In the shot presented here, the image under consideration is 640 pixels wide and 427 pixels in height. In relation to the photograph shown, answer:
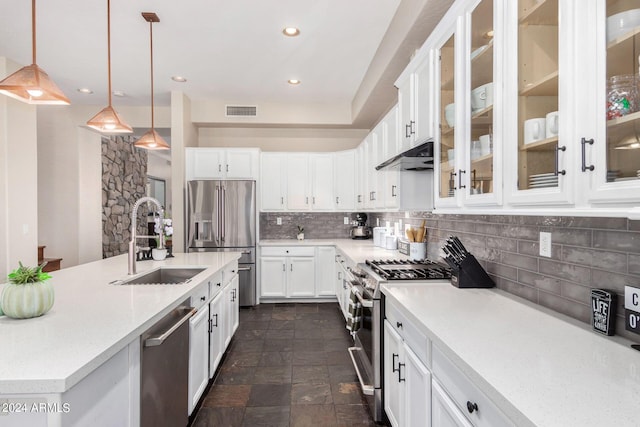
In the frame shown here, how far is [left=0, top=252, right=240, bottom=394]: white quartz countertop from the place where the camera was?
0.99 metres

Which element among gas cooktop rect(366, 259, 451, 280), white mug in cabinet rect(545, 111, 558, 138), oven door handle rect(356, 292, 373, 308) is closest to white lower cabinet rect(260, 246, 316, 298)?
gas cooktop rect(366, 259, 451, 280)

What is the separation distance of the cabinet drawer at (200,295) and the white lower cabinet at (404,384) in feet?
4.04

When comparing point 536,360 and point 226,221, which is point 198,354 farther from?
point 226,221

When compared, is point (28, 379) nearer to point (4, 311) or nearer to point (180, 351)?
point (4, 311)

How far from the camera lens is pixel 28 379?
958 millimetres

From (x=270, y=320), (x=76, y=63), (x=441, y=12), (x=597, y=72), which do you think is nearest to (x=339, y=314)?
(x=270, y=320)

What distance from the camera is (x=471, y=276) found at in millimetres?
1966

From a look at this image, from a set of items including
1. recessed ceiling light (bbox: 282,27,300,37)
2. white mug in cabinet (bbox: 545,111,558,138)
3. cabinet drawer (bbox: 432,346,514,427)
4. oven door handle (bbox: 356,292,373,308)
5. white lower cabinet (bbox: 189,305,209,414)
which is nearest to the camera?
cabinet drawer (bbox: 432,346,514,427)

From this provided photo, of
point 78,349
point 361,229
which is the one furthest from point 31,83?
point 361,229

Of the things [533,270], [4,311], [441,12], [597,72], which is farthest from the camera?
[441,12]

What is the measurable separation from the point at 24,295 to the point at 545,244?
2.32 metres

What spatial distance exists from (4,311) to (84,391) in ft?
2.13

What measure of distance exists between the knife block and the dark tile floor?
1136 mm

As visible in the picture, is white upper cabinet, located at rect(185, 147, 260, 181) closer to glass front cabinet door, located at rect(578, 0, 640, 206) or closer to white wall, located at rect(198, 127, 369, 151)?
white wall, located at rect(198, 127, 369, 151)
